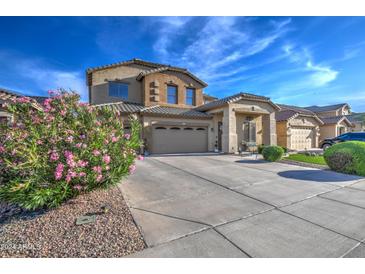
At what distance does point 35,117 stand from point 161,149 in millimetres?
10375

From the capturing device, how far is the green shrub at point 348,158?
7.42 metres

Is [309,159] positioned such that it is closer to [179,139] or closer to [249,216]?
[179,139]

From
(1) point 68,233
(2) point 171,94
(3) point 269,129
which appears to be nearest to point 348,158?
(3) point 269,129

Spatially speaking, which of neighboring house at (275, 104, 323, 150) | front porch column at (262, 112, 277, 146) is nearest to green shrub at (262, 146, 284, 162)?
front porch column at (262, 112, 277, 146)

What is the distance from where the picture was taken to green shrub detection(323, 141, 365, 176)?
24.3ft

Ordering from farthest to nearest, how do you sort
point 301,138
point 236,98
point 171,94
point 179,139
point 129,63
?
point 301,138, point 171,94, point 129,63, point 179,139, point 236,98

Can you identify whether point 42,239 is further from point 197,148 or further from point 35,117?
point 197,148

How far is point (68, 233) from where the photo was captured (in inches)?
119

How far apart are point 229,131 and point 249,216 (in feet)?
34.8

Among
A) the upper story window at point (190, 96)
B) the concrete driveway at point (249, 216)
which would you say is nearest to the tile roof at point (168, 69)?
the upper story window at point (190, 96)

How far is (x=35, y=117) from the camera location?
3.92 m

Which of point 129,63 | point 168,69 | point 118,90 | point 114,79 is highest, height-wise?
point 129,63

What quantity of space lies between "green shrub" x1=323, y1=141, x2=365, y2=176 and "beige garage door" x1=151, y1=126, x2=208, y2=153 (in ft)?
29.1
